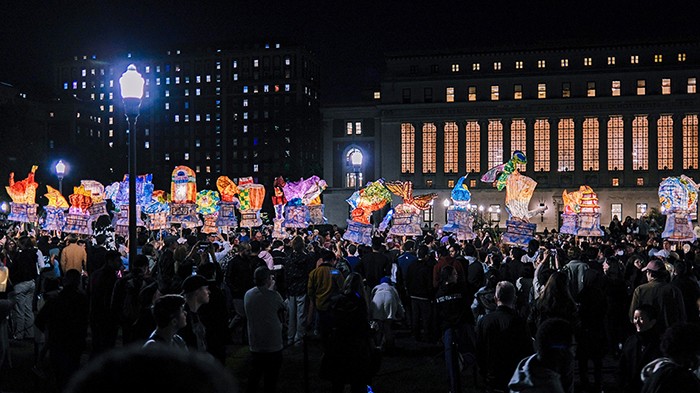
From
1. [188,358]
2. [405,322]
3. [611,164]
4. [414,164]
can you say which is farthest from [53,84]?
[188,358]

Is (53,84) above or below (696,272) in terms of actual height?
above

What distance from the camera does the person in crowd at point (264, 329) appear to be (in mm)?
8391

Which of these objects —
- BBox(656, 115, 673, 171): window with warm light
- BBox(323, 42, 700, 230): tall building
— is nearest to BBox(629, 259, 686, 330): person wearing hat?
BBox(323, 42, 700, 230): tall building

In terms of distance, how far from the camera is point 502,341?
23.3 feet

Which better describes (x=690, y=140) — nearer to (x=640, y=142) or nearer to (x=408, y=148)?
(x=640, y=142)

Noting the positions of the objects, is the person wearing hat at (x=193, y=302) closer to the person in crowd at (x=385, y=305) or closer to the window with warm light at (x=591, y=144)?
the person in crowd at (x=385, y=305)

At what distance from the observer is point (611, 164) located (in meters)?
80.7

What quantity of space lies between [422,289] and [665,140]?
72.7 meters

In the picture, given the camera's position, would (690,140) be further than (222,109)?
No

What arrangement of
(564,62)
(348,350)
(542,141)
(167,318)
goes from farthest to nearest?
(564,62), (542,141), (348,350), (167,318)

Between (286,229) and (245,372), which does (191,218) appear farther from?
(245,372)

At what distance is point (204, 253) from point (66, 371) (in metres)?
4.74

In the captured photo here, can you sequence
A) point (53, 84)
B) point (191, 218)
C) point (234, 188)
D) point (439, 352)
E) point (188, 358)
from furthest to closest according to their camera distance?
point (53, 84) < point (234, 188) < point (191, 218) < point (439, 352) < point (188, 358)

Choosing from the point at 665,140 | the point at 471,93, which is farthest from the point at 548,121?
the point at 665,140
